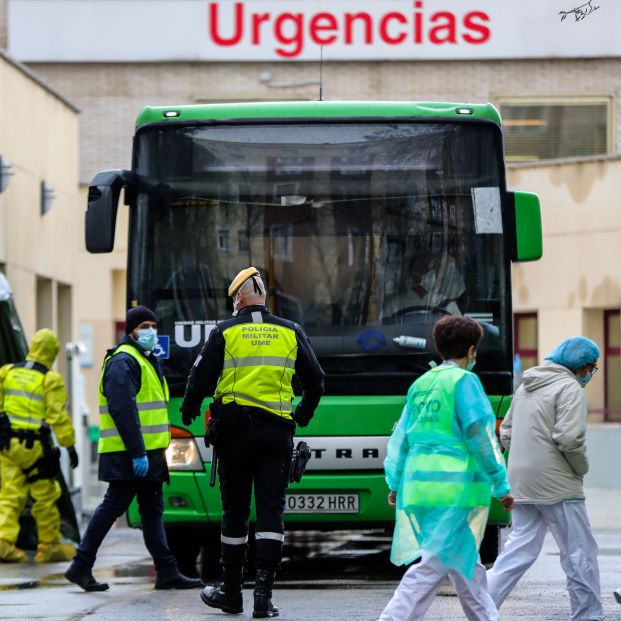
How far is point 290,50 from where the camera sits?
3325 centimetres

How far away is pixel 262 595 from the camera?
8.84m

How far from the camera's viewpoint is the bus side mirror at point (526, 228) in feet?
36.4

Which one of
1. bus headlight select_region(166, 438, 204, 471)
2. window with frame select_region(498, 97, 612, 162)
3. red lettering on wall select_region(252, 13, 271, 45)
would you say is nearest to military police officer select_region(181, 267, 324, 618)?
bus headlight select_region(166, 438, 204, 471)

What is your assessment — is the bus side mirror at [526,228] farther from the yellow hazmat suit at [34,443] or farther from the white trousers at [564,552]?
the yellow hazmat suit at [34,443]

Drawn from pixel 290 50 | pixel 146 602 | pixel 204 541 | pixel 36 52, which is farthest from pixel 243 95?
pixel 146 602

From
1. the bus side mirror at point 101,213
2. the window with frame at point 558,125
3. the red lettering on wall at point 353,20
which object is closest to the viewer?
the bus side mirror at point 101,213

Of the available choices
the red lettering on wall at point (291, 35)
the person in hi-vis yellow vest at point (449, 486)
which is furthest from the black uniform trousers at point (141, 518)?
the red lettering on wall at point (291, 35)

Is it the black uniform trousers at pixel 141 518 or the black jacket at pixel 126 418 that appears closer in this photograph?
the black jacket at pixel 126 418

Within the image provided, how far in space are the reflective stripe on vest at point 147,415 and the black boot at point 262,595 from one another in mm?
1884

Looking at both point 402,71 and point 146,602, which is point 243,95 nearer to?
point 402,71

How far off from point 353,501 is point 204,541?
2.08m

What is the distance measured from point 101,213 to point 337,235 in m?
1.50

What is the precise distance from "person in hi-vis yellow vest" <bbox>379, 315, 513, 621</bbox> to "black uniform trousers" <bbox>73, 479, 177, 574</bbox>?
3.56 m

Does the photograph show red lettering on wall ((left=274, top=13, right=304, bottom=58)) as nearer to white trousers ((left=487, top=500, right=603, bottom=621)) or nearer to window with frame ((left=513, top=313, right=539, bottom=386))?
window with frame ((left=513, top=313, right=539, bottom=386))
